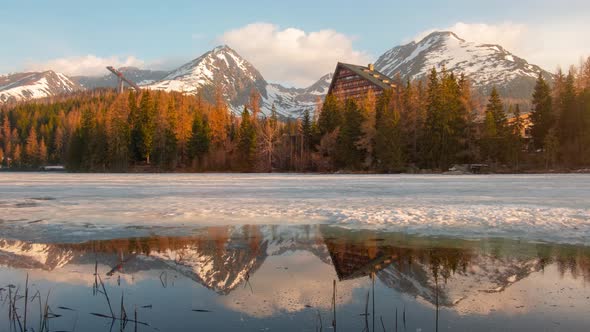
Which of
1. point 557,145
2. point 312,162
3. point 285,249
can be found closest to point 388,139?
point 312,162

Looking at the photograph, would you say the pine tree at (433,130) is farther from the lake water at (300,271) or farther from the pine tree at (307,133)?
the lake water at (300,271)

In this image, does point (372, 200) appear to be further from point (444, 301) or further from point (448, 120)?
point (448, 120)

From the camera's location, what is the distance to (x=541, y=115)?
6762cm

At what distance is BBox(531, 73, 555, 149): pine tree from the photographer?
6669 centimetres

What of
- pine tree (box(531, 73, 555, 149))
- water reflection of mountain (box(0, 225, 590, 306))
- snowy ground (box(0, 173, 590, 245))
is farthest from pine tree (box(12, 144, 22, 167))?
water reflection of mountain (box(0, 225, 590, 306))

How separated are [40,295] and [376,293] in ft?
17.6

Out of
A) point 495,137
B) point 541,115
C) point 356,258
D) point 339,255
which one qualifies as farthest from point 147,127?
point 356,258

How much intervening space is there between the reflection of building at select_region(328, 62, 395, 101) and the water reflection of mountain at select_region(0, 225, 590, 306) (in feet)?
342

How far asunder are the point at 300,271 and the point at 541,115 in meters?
71.4

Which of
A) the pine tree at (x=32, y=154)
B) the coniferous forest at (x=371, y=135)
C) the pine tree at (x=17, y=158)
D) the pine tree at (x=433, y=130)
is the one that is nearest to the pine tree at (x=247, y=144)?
the coniferous forest at (x=371, y=135)

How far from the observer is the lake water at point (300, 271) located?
586 centimetres

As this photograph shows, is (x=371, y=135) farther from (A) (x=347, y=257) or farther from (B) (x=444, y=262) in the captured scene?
(B) (x=444, y=262)

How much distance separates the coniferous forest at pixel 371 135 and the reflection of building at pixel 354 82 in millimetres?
23122

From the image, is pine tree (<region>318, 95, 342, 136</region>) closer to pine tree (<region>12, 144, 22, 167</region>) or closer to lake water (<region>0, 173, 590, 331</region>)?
→ lake water (<region>0, 173, 590, 331</region>)
